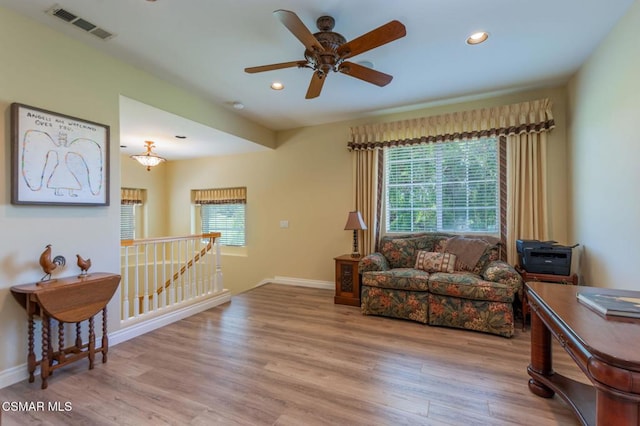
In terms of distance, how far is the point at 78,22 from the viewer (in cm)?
220

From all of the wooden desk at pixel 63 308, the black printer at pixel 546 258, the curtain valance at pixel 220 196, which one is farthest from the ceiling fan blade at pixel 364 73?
the curtain valance at pixel 220 196

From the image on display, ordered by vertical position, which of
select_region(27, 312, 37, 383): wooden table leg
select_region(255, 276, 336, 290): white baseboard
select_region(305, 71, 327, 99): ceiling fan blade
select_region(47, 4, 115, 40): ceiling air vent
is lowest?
select_region(255, 276, 336, 290): white baseboard

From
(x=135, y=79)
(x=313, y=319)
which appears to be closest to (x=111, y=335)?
(x=313, y=319)

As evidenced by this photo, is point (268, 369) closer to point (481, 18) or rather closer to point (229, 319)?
point (229, 319)

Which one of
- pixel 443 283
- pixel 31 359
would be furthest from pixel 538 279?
pixel 31 359

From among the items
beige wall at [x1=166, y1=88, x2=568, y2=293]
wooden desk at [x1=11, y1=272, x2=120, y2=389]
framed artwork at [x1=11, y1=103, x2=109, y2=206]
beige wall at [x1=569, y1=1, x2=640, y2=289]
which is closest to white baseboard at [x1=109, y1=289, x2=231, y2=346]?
wooden desk at [x1=11, y1=272, x2=120, y2=389]

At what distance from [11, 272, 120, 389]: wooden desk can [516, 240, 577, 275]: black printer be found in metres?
3.94

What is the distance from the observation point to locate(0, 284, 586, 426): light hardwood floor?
170 centimetres

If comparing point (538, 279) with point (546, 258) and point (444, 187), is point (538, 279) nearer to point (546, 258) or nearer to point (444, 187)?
point (546, 258)

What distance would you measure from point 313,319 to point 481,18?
10.5 feet

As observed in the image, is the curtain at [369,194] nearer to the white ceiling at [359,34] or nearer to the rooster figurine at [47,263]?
the white ceiling at [359,34]

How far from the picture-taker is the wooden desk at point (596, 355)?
0.97 metres

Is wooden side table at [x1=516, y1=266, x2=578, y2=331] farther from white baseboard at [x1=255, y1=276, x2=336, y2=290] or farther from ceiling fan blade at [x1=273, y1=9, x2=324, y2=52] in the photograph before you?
ceiling fan blade at [x1=273, y1=9, x2=324, y2=52]

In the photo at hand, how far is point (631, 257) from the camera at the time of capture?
218 centimetres
